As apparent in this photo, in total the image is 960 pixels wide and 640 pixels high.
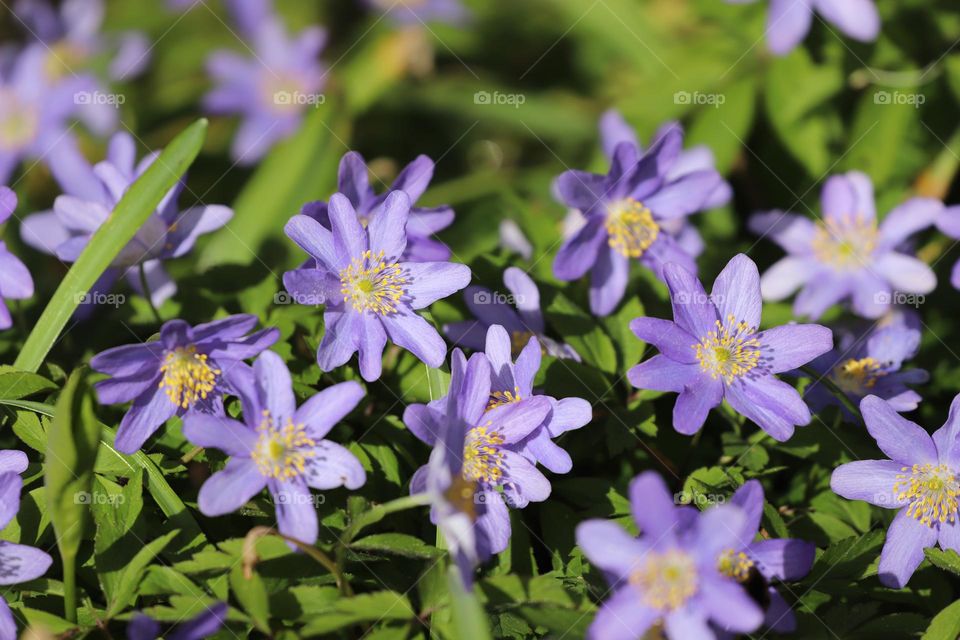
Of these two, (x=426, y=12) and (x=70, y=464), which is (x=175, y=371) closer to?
(x=70, y=464)

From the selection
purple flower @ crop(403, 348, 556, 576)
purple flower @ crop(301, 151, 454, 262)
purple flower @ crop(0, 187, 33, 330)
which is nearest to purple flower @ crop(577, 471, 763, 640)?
purple flower @ crop(403, 348, 556, 576)

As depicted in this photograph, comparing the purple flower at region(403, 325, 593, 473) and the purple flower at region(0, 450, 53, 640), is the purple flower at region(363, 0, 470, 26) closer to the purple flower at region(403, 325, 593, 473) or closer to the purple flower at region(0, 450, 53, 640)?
the purple flower at region(403, 325, 593, 473)

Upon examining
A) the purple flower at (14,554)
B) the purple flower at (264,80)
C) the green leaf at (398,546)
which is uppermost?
the purple flower at (264,80)

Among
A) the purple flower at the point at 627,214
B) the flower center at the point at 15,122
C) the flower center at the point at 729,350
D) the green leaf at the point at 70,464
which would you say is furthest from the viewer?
the flower center at the point at 15,122

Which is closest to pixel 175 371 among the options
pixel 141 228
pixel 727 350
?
pixel 141 228

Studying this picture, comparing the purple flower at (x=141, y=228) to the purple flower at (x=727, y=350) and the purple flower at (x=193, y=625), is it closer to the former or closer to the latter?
the purple flower at (x=193, y=625)

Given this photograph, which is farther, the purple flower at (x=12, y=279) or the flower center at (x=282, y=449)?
the purple flower at (x=12, y=279)

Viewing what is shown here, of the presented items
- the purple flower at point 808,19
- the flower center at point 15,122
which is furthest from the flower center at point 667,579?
the flower center at point 15,122
